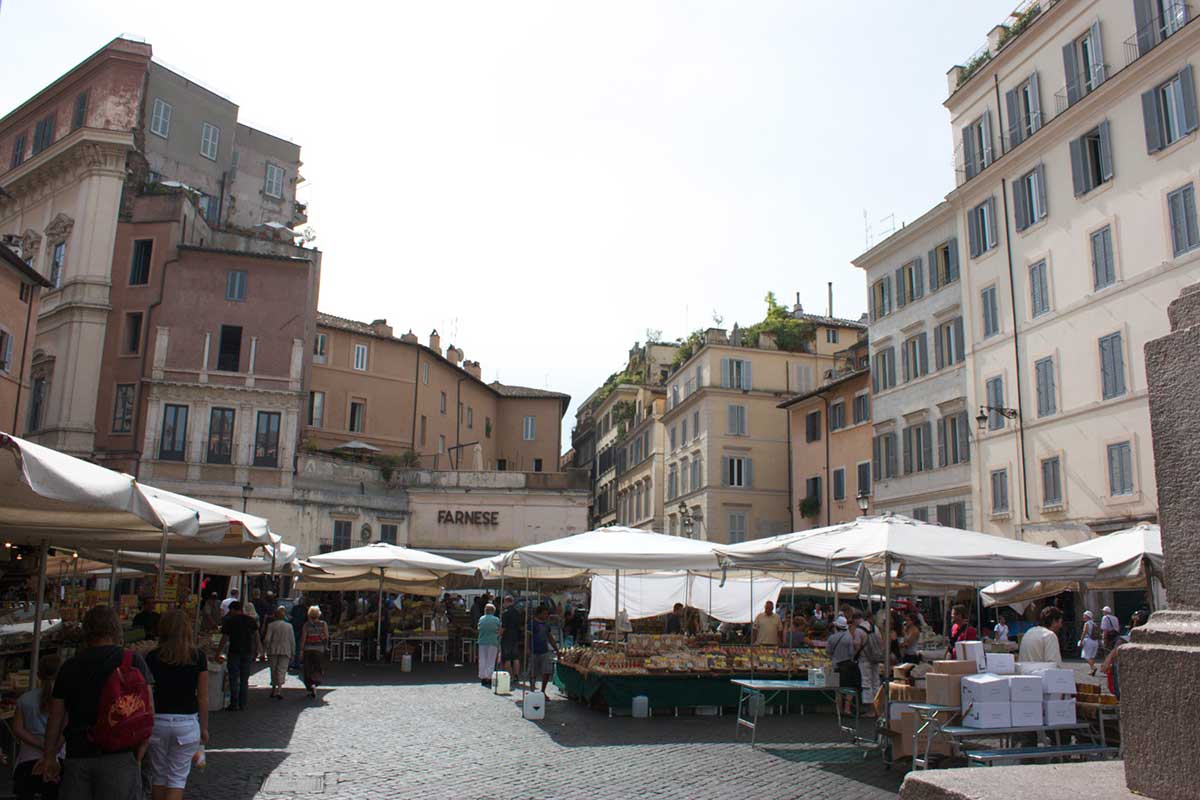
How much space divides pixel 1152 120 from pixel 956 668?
18.9 metres

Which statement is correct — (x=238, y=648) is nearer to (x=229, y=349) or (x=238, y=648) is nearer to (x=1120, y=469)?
(x=1120, y=469)

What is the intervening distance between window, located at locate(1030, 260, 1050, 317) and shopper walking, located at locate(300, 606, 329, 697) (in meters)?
19.2

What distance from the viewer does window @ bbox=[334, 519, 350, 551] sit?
37125 millimetres

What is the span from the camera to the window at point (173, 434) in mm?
35219

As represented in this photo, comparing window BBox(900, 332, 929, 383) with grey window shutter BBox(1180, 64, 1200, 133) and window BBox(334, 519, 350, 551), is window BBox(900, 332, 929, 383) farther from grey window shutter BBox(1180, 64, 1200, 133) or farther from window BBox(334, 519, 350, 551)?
window BBox(334, 519, 350, 551)

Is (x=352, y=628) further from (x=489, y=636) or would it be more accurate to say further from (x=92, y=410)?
(x=92, y=410)

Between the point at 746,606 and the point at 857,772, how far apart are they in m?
14.6

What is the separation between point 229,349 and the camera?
37.2m

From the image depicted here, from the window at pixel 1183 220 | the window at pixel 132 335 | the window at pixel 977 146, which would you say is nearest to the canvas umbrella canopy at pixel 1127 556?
the window at pixel 1183 220

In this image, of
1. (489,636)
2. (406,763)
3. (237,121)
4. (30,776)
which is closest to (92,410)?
(237,121)

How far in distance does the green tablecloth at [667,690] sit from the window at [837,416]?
24114 mm

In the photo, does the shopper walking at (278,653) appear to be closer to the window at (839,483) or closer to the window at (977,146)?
the window at (977,146)

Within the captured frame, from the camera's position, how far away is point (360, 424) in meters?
45.0

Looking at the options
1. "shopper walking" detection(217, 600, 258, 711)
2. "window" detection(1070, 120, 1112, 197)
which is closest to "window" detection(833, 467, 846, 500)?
"window" detection(1070, 120, 1112, 197)
